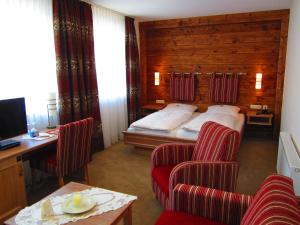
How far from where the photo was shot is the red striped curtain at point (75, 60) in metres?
3.29

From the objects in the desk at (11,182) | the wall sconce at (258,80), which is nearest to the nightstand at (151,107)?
the wall sconce at (258,80)

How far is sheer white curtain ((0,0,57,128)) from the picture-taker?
2.70 m

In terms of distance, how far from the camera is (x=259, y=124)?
4.66 meters

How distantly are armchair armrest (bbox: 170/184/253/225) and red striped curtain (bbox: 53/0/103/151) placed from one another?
2301mm

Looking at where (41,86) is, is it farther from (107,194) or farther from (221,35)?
(221,35)

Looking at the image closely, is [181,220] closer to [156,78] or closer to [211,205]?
[211,205]

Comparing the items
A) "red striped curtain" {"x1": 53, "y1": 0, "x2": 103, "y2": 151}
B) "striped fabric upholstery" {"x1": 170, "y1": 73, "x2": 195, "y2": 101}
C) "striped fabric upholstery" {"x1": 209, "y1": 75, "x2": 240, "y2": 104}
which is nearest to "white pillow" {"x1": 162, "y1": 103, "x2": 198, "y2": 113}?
"striped fabric upholstery" {"x1": 170, "y1": 73, "x2": 195, "y2": 101}

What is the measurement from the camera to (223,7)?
4.14 metres

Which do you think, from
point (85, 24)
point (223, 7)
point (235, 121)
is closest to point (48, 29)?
point (85, 24)

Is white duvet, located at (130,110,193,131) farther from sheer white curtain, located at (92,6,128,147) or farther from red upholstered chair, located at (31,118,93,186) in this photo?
red upholstered chair, located at (31,118,93,186)

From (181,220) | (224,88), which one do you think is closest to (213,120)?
(224,88)

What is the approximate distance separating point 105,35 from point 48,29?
4.07 ft

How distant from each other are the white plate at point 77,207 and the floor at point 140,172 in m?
0.75

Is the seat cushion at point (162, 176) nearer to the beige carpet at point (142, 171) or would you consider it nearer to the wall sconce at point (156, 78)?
the beige carpet at point (142, 171)
